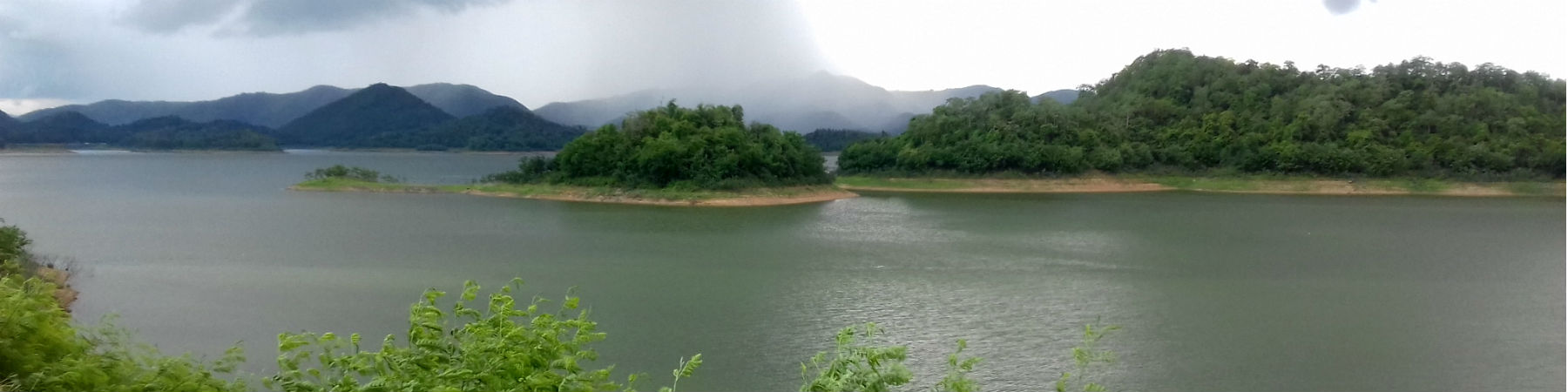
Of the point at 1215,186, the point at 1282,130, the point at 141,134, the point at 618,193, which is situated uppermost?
the point at 141,134

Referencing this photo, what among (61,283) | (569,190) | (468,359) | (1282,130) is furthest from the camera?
(1282,130)

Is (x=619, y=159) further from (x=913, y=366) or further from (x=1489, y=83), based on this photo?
(x=1489, y=83)

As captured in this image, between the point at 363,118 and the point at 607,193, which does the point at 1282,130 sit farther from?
the point at 363,118

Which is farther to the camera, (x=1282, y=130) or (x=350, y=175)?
(x=1282, y=130)

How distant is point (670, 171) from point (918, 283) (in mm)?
19627

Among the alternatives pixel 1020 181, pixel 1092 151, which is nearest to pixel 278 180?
pixel 1020 181

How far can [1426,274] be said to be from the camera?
1391 centimetres

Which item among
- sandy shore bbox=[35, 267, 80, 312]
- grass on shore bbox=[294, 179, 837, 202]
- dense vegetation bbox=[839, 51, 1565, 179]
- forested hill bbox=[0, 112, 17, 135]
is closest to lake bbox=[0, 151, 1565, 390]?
sandy shore bbox=[35, 267, 80, 312]

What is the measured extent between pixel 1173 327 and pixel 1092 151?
3396 cm

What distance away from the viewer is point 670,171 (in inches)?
1238

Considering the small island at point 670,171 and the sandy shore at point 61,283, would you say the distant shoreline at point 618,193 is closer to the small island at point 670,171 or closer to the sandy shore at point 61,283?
the small island at point 670,171

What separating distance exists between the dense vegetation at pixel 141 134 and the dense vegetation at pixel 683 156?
239ft

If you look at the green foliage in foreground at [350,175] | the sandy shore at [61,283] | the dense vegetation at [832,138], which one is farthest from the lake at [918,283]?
the dense vegetation at [832,138]

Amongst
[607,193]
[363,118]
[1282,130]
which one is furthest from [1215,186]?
[363,118]
